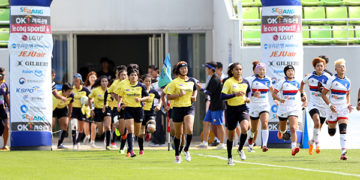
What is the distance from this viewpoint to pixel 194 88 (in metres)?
16.0

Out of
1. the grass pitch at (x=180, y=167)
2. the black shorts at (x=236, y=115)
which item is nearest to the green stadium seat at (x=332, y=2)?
the grass pitch at (x=180, y=167)

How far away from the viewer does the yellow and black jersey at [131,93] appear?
17844 millimetres

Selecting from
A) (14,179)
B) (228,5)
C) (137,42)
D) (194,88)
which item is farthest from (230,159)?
(137,42)

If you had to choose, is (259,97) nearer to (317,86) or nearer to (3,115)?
(317,86)

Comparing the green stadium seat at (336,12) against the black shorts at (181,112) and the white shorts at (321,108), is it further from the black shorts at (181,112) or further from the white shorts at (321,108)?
the black shorts at (181,112)

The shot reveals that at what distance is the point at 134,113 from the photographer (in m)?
17.9

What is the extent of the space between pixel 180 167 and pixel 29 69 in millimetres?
8876

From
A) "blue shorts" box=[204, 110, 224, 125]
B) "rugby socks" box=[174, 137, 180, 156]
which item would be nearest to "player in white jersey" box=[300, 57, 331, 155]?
"rugby socks" box=[174, 137, 180, 156]

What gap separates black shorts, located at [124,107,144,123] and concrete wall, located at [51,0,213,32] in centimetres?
1014

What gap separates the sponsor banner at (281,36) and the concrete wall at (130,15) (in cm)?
624

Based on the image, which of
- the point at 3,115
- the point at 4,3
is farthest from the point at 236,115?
the point at 4,3

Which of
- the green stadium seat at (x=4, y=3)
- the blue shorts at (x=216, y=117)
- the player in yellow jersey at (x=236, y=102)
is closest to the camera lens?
the player in yellow jersey at (x=236, y=102)

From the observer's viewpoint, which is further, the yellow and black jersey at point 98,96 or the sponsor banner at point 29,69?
the yellow and black jersey at point 98,96

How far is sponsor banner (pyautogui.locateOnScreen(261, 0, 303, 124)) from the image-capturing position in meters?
21.6
